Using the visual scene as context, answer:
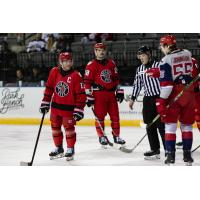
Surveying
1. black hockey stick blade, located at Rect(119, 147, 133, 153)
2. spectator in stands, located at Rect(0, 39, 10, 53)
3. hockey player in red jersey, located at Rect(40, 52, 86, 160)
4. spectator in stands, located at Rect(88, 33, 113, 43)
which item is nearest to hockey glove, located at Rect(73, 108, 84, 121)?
hockey player in red jersey, located at Rect(40, 52, 86, 160)

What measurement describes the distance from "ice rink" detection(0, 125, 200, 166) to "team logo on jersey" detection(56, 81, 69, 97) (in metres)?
0.56

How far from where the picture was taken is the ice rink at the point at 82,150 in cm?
452

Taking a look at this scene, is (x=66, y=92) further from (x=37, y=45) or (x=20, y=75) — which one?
(x=37, y=45)

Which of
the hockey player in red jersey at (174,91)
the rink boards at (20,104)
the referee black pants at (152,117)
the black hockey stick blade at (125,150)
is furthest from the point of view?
the rink boards at (20,104)

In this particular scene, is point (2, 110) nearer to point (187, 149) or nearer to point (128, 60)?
point (128, 60)

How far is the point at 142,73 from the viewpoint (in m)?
4.62

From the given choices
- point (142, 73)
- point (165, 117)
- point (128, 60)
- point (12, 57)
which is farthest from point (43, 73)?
point (165, 117)

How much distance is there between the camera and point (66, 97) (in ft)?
14.6

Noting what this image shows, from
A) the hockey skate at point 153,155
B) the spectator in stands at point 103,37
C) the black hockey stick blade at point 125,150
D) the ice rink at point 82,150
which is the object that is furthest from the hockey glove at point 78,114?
the spectator in stands at point 103,37

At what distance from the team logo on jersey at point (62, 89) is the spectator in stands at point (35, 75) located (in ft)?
8.35

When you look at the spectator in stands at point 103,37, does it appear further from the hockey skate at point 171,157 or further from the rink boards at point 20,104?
the hockey skate at point 171,157

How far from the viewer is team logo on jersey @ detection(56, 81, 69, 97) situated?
4426 mm
